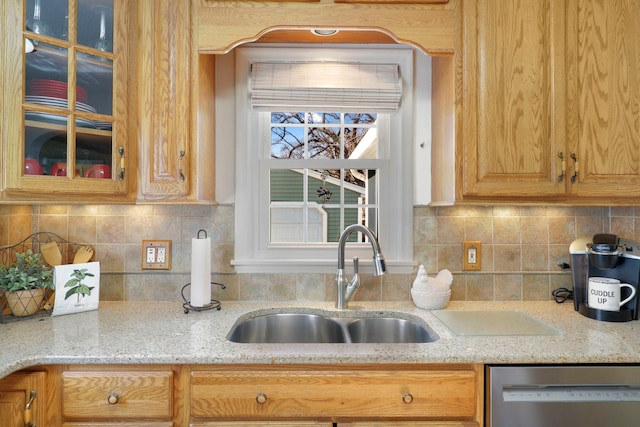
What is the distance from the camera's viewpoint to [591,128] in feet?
4.62

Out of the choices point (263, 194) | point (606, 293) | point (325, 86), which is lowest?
point (606, 293)

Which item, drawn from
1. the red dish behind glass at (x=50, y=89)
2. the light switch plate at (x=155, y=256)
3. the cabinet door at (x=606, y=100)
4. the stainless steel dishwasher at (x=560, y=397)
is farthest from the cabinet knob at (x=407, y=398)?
the red dish behind glass at (x=50, y=89)

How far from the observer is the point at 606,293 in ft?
4.66

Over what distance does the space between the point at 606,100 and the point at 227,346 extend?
5.53ft

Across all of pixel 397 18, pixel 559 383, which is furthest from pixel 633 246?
pixel 397 18

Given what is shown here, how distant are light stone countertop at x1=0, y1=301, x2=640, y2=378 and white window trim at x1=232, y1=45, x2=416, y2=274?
1.25 ft

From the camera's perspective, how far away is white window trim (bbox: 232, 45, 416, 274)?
1725 mm

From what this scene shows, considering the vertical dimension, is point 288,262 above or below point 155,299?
above

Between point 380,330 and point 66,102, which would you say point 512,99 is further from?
point 66,102

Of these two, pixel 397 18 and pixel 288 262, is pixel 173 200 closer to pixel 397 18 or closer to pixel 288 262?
pixel 288 262

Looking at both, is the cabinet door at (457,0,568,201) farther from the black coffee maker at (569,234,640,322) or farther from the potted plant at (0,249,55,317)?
the potted plant at (0,249,55,317)

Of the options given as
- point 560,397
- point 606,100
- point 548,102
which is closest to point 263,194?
point 548,102

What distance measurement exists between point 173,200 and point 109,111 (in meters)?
0.42

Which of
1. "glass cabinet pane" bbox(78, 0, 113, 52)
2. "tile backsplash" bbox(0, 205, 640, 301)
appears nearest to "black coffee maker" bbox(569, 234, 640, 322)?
"tile backsplash" bbox(0, 205, 640, 301)
